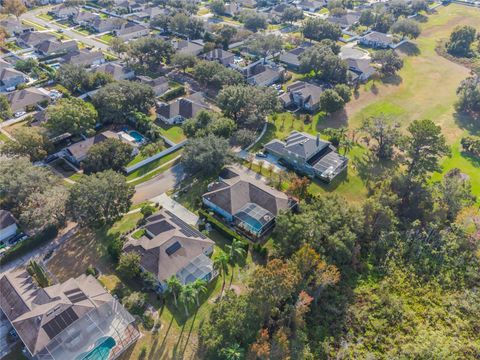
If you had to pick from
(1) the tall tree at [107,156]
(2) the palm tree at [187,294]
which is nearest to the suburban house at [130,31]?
(1) the tall tree at [107,156]

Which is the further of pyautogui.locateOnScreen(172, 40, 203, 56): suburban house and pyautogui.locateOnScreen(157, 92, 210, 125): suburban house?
pyautogui.locateOnScreen(172, 40, 203, 56): suburban house

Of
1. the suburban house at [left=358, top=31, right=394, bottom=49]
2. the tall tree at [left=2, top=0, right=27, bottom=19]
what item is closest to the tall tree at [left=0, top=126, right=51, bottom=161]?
the tall tree at [left=2, top=0, right=27, bottom=19]

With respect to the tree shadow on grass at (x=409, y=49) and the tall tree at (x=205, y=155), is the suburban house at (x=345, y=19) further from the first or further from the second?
the tall tree at (x=205, y=155)

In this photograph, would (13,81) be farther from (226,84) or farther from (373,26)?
(373,26)

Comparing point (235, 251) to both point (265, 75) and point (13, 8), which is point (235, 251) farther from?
point (13, 8)

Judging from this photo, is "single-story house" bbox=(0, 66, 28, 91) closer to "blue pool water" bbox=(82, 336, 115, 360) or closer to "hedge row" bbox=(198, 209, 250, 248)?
"hedge row" bbox=(198, 209, 250, 248)

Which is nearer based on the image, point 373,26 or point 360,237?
point 360,237

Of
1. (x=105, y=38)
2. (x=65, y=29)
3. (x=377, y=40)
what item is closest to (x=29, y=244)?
(x=105, y=38)

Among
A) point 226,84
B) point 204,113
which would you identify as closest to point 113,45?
point 226,84
